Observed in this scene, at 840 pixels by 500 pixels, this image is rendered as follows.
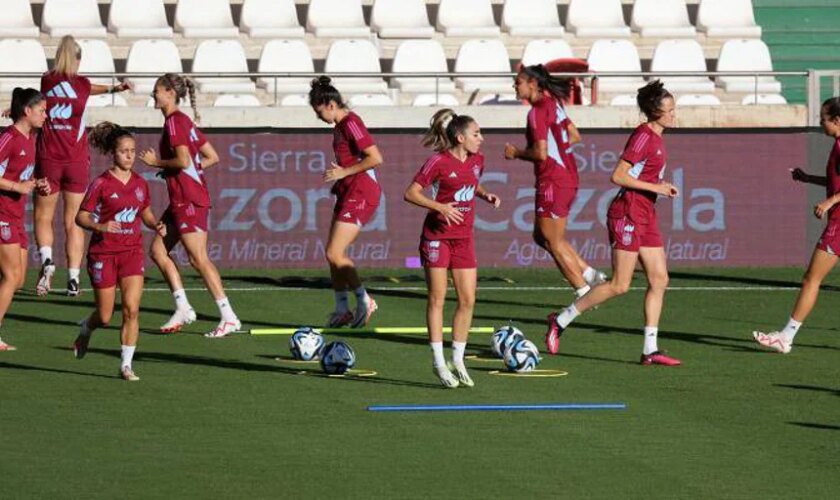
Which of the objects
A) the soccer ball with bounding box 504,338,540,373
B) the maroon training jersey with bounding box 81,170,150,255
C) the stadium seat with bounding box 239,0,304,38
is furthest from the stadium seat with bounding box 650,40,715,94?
the maroon training jersey with bounding box 81,170,150,255

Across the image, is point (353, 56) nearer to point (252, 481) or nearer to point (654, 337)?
point (654, 337)

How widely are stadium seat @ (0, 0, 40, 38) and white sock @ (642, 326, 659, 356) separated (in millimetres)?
15959

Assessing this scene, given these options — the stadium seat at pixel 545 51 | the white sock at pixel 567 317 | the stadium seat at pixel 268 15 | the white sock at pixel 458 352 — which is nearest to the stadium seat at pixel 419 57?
the stadium seat at pixel 545 51

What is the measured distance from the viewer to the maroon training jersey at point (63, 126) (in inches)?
730

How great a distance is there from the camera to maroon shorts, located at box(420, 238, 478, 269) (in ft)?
41.4

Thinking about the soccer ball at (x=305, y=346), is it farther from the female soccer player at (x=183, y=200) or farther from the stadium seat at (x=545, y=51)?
the stadium seat at (x=545, y=51)

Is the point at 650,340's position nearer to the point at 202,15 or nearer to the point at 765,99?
the point at 765,99

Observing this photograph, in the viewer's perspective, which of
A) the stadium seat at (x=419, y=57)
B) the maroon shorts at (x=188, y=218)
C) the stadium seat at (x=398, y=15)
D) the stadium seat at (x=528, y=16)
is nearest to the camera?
the maroon shorts at (x=188, y=218)

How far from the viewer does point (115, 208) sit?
42.7ft

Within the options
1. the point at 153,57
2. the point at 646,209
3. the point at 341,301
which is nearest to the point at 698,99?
the point at 153,57

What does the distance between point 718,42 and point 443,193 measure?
17604mm

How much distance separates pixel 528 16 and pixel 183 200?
14532 millimetres

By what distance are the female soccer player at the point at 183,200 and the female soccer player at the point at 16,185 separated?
986 mm

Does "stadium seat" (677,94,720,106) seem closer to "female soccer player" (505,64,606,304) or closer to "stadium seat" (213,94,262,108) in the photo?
"stadium seat" (213,94,262,108)
